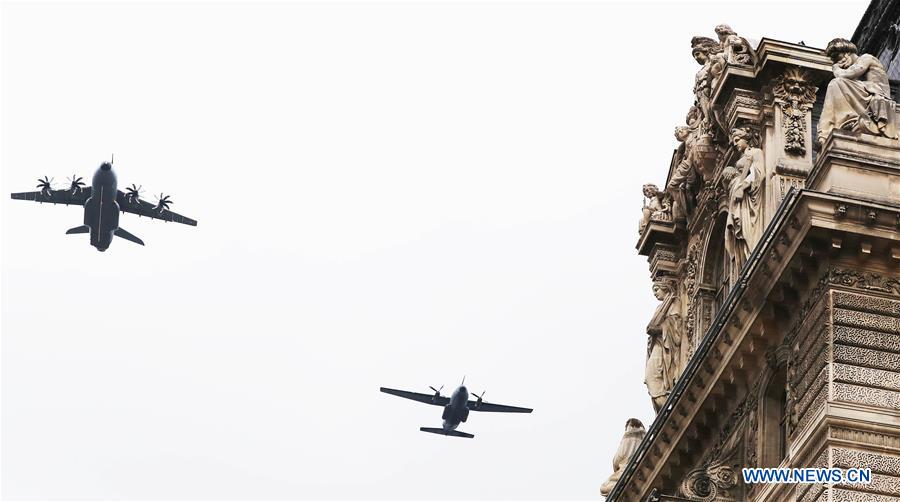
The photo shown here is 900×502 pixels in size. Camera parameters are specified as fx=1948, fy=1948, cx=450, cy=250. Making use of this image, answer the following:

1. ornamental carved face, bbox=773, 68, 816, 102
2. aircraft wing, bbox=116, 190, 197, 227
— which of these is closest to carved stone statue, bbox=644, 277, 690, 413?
ornamental carved face, bbox=773, 68, 816, 102

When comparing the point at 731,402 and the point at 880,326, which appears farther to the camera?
the point at 731,402

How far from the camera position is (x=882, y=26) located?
164 ft

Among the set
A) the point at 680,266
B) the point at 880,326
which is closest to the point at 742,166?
the point at 680,266

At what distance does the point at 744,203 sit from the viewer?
43406mm

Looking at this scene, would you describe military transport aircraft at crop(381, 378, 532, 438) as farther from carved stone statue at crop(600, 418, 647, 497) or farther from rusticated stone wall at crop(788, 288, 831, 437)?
rusticated stone wall at crop(788, 288, 831, 437)

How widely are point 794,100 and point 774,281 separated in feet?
28.1

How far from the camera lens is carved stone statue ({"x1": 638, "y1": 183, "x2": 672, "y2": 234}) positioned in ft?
165

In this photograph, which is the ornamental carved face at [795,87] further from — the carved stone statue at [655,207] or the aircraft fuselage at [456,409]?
the aircraft fuselage at [456,409]

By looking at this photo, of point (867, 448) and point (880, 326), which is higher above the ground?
point (880, 326)

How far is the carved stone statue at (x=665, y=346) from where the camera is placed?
4791 centimetres

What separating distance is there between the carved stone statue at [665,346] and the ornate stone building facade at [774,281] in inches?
2.2

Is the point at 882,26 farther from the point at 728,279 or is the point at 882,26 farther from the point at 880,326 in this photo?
the point at 880,326

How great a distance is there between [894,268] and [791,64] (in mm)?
9786

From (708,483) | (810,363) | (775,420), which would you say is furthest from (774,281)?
(708,483)
